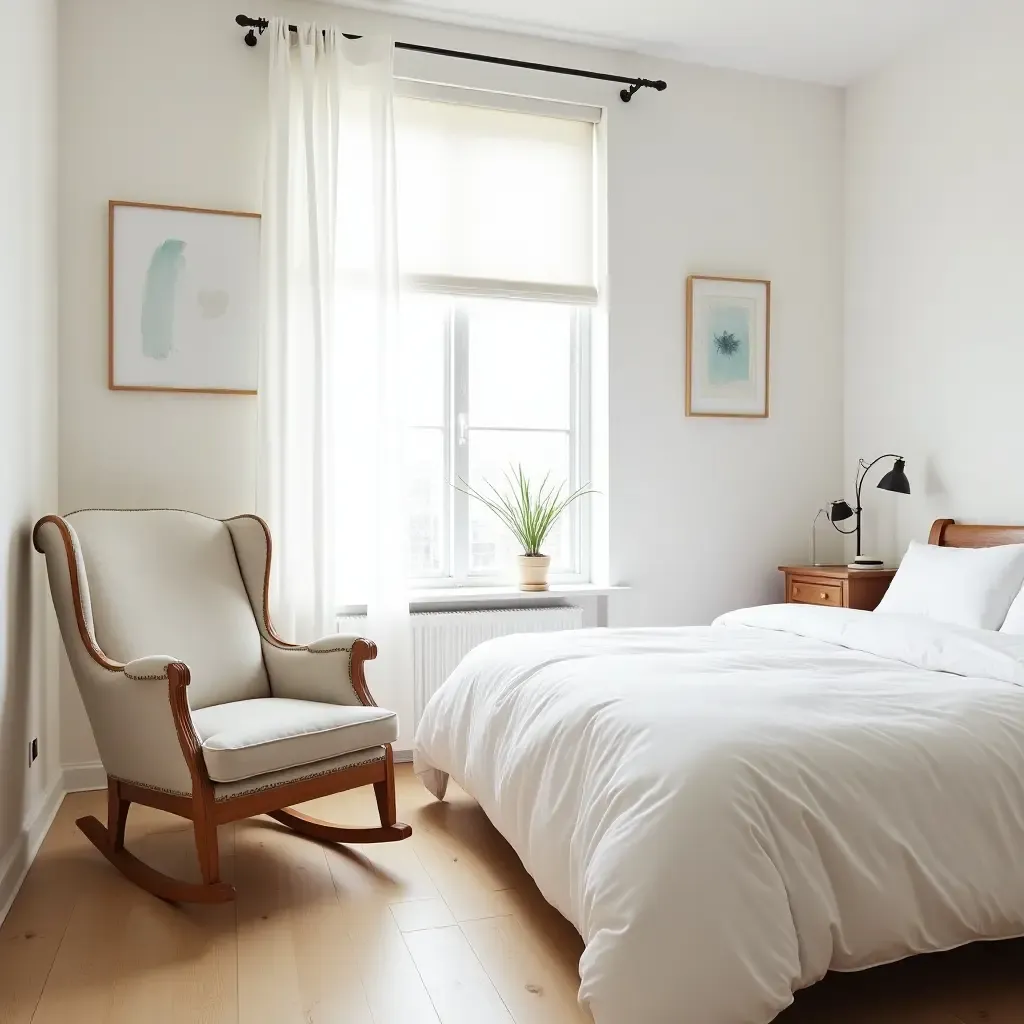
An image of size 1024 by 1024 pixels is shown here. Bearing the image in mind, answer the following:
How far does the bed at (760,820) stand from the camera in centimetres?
163

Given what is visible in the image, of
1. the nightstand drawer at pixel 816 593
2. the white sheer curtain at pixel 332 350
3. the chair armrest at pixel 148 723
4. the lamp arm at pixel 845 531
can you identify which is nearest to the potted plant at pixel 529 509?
the white sheer curtain at pixel 332 350

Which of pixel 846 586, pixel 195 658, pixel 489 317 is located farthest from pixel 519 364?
pixel 195 658

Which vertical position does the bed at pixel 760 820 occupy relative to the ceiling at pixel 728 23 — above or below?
below

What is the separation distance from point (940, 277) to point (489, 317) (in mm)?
1907

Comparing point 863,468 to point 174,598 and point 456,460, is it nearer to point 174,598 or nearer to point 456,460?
point 456,460

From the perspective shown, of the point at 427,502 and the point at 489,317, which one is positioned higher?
the point at 489,317

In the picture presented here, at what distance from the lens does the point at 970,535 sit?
3.71 meters

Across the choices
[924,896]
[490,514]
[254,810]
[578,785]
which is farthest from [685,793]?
[490,514]

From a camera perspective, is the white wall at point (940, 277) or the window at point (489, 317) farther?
the window at point (489, 317)

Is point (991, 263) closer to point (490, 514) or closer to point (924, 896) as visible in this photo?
point (490, 514)

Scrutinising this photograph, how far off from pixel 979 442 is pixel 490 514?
2014 mm

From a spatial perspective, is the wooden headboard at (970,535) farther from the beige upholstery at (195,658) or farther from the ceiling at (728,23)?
the beige upholstery at (195,658)

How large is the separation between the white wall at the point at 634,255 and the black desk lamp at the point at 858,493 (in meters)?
0.16

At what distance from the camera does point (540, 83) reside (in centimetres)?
405
